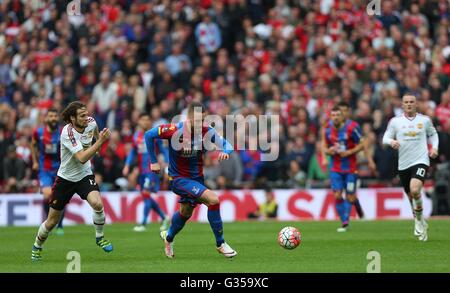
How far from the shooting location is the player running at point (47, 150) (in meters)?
21.9

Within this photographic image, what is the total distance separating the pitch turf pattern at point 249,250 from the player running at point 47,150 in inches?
47.7

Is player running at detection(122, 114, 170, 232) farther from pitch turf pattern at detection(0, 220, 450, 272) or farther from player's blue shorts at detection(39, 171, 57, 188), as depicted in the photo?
player's blue shorts at detection(39, 171, 57, 188)

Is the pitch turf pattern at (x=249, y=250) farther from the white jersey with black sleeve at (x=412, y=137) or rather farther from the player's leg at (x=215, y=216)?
the white jersey with black sleeve at (x=412, y=137)

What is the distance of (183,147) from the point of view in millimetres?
15156

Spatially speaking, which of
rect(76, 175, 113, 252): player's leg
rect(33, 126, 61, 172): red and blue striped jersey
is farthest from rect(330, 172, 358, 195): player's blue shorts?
rect(76, 175, 113, 252): player's leg

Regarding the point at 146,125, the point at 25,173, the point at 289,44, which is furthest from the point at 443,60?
the point at 25,173

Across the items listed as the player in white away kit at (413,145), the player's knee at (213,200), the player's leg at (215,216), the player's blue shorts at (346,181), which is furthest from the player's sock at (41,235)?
the player's blue shorts at (346,181)

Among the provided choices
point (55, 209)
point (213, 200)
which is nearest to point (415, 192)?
point (213, 200)

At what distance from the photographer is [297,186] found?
1061 inches

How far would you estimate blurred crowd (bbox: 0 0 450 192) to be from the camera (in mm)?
27406

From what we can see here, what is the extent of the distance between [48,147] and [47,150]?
0.25 ft

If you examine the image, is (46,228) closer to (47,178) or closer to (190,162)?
(190,162)
